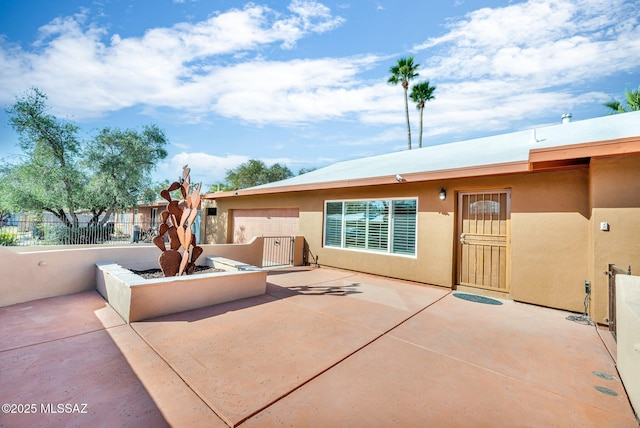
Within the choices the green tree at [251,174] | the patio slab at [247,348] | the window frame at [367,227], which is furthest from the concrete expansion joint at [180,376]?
the green tree at [251,174]

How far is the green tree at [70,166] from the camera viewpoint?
431 inches

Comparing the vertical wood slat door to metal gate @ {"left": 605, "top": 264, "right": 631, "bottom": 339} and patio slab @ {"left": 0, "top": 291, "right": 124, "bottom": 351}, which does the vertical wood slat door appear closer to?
metal gate @ {"left": 605, "top": 264, "right": 631, "bottom": 339}

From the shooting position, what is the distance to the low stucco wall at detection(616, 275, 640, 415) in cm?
192

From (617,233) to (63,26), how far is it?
1290cm

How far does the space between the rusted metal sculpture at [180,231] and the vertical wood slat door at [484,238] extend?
17.8 feet

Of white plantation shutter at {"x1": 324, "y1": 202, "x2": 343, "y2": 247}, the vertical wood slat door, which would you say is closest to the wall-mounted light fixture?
the vertical wood slat door

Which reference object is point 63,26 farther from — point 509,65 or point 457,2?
point 509,65

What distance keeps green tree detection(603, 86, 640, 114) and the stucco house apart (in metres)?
7.78

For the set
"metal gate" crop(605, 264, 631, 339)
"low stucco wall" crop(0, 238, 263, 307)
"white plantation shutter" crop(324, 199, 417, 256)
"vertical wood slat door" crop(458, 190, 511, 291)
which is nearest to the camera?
"metal gate" crop(605, 264, 631, 339)

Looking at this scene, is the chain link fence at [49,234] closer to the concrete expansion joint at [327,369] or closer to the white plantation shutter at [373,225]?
the white plantation shutter at [373,225]

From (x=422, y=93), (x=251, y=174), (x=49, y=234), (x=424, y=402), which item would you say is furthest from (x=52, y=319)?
(x=251, y=174)

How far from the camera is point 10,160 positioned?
11133 millimetres

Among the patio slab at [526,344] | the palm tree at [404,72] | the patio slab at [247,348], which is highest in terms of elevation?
the palm tree at [404,72]

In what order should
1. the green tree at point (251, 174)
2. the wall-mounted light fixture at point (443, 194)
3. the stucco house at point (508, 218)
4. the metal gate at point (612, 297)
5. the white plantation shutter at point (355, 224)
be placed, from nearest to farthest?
the metal gate at point (612, 297) < the stucco house at point (508, 218) < the wall-mounted light fixture at point (443, 194) < the white plantation shutter at point (355, 224) < the green tree at point (251, 174)
